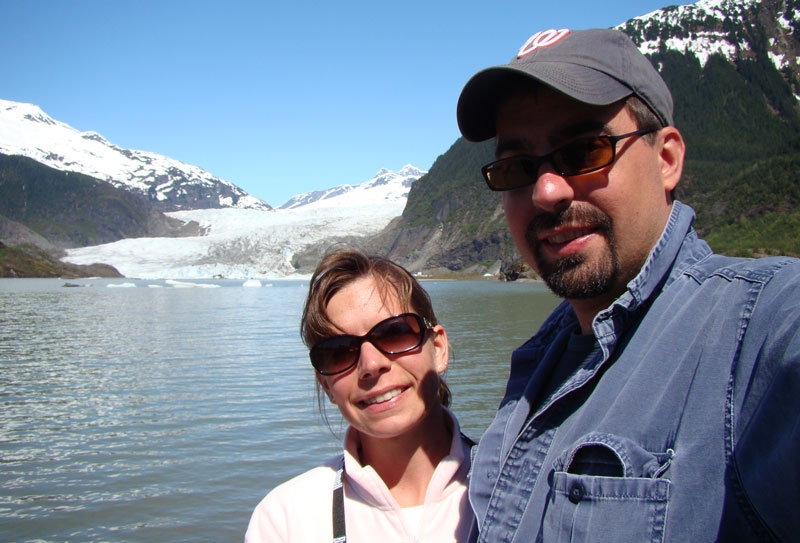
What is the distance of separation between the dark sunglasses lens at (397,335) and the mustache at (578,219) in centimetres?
63

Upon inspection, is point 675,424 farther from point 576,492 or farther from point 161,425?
point 161,425

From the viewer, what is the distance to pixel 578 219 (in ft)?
4.67

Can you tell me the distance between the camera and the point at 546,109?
1.50 m

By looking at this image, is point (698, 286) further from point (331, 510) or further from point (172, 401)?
point (172, 401)

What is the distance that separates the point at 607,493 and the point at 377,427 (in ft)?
2.94

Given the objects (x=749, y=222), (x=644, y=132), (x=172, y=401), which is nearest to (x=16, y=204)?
(x=749, y=222)

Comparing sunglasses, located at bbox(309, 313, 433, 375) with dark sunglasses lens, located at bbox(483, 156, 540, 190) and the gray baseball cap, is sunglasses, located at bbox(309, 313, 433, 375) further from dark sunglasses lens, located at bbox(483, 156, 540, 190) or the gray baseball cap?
the gray baseball cap

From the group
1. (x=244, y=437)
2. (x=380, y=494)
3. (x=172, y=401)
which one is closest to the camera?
(x=380, y=494)

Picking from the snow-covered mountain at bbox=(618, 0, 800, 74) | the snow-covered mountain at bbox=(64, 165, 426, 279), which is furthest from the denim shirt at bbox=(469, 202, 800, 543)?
the snow-covered mountain at bbox=(618, 0, 800, 74)

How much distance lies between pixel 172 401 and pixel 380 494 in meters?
9.00

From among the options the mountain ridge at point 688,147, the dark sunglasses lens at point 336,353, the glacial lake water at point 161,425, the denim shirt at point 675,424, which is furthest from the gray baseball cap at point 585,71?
the mountain ridge at point 688,147

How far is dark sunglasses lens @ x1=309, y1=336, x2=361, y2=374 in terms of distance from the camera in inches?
77.7

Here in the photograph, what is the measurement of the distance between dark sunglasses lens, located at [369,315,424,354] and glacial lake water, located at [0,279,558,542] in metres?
1.40

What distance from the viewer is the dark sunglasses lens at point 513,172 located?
1.54 metres
